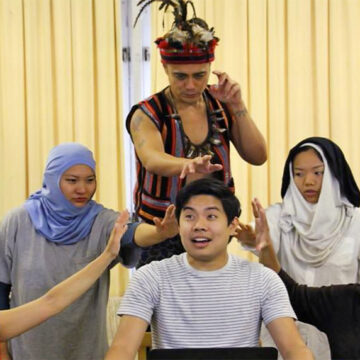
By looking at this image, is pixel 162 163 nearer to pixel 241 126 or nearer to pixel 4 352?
pixel 241 126

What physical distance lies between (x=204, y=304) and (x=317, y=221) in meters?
0.79

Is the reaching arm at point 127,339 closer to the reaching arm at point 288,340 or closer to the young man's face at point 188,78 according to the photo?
the reaching arm at point 288,340

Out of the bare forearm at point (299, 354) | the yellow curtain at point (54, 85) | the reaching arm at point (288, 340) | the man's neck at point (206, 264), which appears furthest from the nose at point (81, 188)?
the yellow curtain at point (54, 85)

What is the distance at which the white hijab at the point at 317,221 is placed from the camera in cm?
244

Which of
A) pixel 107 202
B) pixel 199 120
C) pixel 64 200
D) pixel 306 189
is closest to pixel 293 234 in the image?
pixel 306 189

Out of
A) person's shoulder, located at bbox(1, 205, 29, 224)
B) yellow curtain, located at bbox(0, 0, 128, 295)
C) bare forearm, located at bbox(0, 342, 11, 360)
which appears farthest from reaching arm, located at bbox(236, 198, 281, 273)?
yellow curtain, located at bbox(0, 0, 128, 295)

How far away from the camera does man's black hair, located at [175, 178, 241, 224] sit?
195 cm

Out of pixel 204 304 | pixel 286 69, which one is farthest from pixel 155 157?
pixel 286 69

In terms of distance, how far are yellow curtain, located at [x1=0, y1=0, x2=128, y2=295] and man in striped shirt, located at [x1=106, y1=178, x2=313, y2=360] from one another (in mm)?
2113

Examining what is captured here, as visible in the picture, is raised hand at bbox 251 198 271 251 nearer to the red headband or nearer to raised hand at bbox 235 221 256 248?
raised hand at bbox 235 221 256 248

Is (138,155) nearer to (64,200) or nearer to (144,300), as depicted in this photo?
(64,200)

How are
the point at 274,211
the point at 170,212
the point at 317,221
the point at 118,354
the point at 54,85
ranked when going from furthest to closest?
1. the point at 54,85
2. the point at 274,211
3. the point at 317,221
4. the point at 170,212
5. the point at 118,354

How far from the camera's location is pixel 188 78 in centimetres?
221

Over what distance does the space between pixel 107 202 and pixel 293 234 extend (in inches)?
67.7
